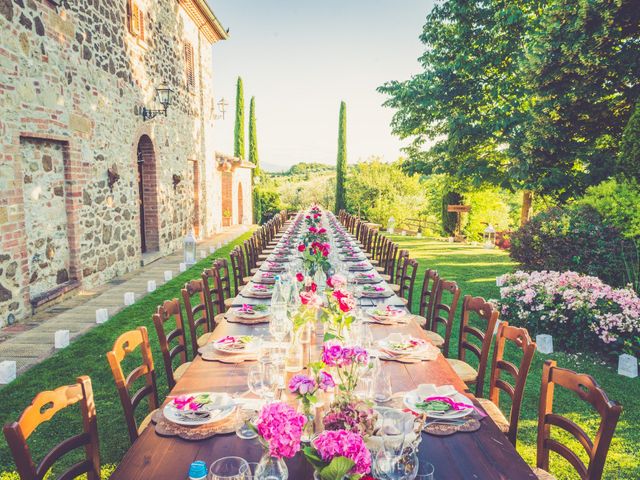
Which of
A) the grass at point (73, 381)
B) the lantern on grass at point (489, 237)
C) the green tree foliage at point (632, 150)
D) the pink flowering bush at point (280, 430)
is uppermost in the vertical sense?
the green tree foliage at point (632, 150)

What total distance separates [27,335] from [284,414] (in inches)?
202

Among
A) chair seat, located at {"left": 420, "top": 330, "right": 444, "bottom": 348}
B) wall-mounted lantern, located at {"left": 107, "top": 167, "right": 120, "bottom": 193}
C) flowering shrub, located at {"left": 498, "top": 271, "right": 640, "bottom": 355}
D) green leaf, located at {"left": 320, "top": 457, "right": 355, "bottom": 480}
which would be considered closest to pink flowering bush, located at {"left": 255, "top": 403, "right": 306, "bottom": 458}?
green leaf, located at {"left": 320, "top": 457, "right": 355, "bottom": 480}

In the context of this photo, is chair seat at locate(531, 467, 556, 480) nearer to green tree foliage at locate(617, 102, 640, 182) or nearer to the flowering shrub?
the flowering shrub

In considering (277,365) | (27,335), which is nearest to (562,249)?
(277,365)

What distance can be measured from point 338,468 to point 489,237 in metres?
14.2

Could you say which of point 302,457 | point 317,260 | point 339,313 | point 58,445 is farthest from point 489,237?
point 58,445

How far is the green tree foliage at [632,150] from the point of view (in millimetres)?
6418

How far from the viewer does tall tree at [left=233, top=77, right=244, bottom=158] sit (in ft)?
77.1

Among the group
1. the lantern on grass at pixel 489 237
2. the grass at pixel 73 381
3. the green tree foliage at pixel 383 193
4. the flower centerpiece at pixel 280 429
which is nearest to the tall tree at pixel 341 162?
the green tree foliage at pixel 383 193

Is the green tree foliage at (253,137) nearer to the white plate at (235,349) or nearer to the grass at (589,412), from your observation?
the grass at (589,412)

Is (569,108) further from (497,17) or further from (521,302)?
(521,302)

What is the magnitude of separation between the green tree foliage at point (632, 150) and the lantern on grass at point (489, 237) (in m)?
7.27

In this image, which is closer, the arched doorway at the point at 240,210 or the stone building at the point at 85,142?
the stone building at the point at 85,142

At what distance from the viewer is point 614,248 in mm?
6230
